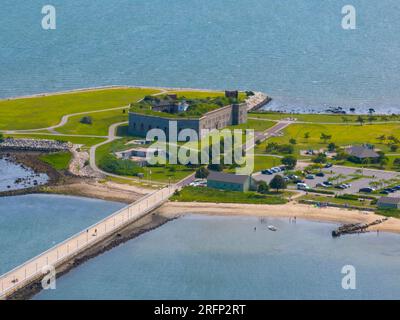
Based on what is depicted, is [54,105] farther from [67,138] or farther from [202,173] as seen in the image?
[202,173]

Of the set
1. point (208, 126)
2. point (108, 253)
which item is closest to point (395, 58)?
point (208, 126)

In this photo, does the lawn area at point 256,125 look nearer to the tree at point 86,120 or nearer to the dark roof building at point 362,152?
the tree at point 86,120

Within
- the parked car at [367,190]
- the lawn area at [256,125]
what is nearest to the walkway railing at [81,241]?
the parked car at [367,190]

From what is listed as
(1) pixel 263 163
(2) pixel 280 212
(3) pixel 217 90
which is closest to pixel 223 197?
(2) pixel 280 212

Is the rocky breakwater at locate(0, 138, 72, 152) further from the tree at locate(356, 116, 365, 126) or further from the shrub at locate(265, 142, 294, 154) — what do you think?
the tree at locate(356, 116, 365, 126)

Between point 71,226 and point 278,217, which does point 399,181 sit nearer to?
point 278,217
